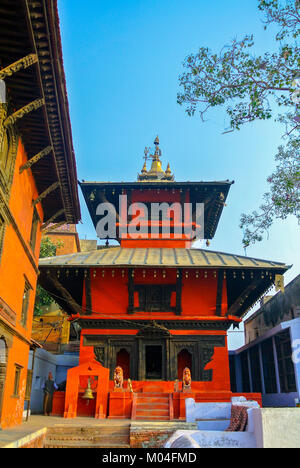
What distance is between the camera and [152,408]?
13477 millimetres

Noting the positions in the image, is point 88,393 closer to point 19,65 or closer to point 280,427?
point 280,427

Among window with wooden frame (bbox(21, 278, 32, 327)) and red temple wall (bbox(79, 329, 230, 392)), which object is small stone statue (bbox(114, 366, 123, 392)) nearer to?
red temple wall (bbox(79, 329, 230, 392))

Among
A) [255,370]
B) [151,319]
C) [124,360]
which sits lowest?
[255,370]

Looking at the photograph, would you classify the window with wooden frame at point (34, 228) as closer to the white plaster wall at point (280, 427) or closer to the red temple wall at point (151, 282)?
the red temple wall at point (151, 282)

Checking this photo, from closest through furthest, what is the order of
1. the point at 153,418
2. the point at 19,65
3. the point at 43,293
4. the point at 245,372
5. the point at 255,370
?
the point at 19,65 → the point at 153,418 → the point at 255,370 → the point at 245,372 → the point at 43,293

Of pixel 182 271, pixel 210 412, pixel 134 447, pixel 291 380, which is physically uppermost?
pixel 182 271

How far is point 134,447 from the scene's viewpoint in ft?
33.8

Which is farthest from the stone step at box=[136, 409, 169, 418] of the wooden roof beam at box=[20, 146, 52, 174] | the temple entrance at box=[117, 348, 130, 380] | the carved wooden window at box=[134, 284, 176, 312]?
the wooden roof beam at box=[20, 146, 52, 174]

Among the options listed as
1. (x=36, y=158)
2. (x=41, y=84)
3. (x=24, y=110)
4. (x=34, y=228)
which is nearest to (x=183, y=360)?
(x=34, y=228)

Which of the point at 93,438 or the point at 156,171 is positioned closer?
the point at 93,438

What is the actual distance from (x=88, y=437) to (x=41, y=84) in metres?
8.90
